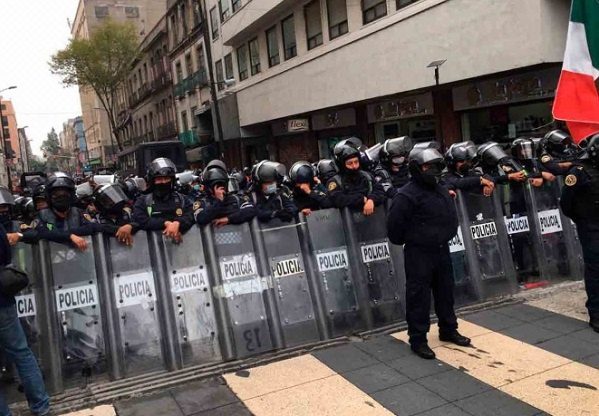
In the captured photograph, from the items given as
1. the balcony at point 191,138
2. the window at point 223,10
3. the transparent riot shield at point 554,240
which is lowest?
the transparent riot shield at point 554,240

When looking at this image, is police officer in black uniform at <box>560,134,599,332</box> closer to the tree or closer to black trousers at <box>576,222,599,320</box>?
black trousers at <box>576,222,599,320</box>

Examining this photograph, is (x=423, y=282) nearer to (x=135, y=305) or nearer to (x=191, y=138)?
(x=135, y=305)

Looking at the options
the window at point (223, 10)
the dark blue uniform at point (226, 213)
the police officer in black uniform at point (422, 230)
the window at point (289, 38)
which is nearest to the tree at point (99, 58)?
the window at point (223, 10)

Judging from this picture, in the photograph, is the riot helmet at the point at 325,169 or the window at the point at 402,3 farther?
the window at the point at 402,3

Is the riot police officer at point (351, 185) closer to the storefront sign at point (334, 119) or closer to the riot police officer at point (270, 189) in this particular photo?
the riot police officer at point (270, 189)

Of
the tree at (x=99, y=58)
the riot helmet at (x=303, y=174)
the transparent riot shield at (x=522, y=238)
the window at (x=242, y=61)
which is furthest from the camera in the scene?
the tree at (x=99, y=58)

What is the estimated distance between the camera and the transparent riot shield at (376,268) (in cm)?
547

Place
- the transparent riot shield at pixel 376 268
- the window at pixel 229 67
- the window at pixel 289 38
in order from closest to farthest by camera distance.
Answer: the transparent riot shield at pixel 376 268
the window at pixel 289 38
the window at pixel 229 67

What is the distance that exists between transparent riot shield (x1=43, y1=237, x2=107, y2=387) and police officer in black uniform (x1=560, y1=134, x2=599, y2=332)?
14.1 ft

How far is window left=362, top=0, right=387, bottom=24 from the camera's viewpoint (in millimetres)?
17109

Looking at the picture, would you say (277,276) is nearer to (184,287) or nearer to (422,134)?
(184,287)

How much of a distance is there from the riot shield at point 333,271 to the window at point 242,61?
25020mm

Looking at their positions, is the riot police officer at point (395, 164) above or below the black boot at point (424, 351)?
above

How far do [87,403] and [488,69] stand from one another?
12208mm
